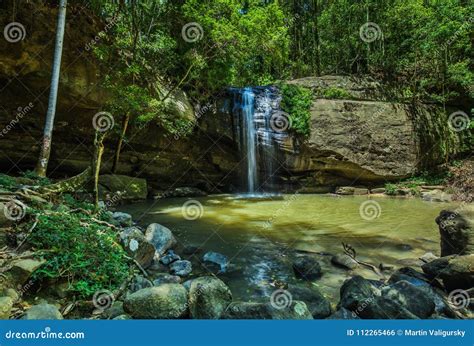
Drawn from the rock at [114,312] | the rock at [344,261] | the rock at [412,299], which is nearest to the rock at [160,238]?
the rock at [114,312]

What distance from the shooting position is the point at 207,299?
10.5 ft

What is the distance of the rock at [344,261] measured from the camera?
16.2 feet

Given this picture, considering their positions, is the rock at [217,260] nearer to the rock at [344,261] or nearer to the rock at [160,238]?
the rock at [160,238]

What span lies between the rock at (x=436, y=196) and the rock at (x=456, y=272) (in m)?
10.3

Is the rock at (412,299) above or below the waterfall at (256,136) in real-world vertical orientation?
below

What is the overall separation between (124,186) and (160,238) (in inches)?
260

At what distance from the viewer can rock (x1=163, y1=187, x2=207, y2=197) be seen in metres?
13.4

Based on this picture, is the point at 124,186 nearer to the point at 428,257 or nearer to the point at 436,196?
the point at 428,257

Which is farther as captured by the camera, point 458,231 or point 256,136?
point 256,136

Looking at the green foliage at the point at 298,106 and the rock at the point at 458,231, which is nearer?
the rock at the point at 458,231

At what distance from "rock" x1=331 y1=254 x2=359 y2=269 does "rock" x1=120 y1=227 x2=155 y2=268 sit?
281 centimetres

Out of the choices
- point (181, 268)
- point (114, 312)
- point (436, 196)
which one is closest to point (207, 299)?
point (114, 312)

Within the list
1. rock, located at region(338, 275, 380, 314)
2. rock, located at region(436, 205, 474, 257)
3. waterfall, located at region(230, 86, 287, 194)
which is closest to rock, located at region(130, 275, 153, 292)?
rock, located at region(338, 275, 380, 314)

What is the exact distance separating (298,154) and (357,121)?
3340mm
